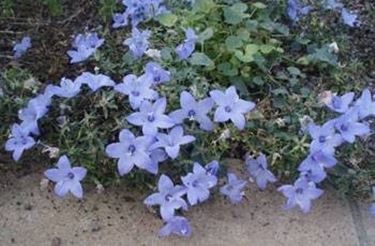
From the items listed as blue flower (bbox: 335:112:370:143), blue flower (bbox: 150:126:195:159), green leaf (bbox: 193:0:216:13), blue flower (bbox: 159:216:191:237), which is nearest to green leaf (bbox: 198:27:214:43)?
green leaf (bbox: 193:0:216:13)

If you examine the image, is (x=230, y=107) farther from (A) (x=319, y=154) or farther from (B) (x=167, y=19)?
(B) (x=167, y=19)

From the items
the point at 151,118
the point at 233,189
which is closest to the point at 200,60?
the point at 151,118

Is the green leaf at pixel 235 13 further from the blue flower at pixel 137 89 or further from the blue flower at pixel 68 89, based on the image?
the blue flower at pixel 68 89

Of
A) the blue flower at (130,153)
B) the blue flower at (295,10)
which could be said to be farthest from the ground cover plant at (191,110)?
the blue flower at (295,10)

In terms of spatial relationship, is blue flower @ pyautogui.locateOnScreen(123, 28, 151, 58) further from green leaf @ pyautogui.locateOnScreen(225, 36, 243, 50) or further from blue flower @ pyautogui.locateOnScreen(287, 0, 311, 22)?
blue flower @ pyautogui.locateOnScreen(287, 0, 311, 22)

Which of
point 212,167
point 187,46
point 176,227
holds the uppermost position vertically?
point 187,46

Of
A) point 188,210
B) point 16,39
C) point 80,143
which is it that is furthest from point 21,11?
point 188,210
